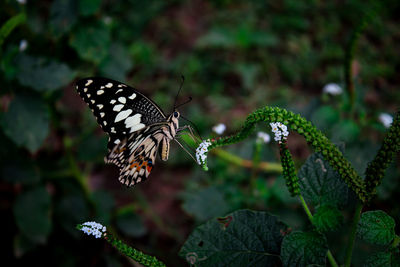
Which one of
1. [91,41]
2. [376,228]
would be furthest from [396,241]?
[91,41]

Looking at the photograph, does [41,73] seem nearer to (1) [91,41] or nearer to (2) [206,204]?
(1) [91,41]

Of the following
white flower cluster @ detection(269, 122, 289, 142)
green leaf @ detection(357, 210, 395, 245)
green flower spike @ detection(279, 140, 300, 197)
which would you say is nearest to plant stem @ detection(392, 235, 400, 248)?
green leaf @ detection(357, 210, 395, 245)

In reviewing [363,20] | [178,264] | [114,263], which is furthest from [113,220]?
[363,20]

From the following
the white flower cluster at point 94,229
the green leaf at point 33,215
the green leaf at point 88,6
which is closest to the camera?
the white flower cluster at point 94,229

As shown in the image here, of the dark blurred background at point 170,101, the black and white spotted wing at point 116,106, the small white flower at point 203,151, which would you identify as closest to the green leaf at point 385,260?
the dark blurred background at point 170,101

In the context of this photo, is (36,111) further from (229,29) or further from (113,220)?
(229,29)

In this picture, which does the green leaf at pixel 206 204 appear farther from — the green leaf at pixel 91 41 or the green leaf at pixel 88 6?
the green leaf at pixel 88 6

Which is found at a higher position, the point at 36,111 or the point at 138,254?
the point at 36,111
